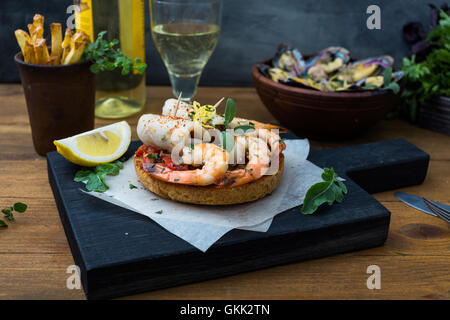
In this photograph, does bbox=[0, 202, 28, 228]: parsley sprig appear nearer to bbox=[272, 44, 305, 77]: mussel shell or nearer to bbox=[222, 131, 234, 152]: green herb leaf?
bbox=[222, 131, 234, 152]: green herb leaf

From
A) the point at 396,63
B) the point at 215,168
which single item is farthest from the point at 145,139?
the point at 396,63

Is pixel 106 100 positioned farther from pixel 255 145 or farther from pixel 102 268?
pixel 102 268

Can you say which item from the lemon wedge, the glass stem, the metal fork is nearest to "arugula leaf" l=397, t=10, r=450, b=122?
the metal fork

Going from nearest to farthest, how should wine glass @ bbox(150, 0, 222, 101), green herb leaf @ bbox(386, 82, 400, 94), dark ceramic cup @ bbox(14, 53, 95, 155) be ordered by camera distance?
1. dark ceramic cup @ bbox(14, 53, 95, 155)
2. green herb leaf @ bbox(386, 82, 400, 94)
3. wine glass @ bbox(150, 0, 222, 101)

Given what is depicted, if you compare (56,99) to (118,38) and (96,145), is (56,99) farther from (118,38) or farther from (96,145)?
(118,38)
